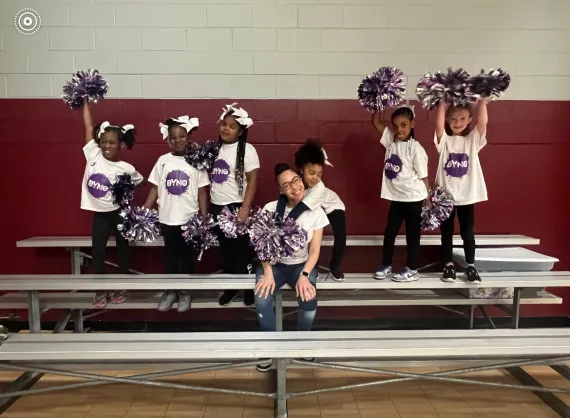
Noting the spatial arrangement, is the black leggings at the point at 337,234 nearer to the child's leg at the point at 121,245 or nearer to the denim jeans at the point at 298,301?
the denim jeans at the point at 298,301

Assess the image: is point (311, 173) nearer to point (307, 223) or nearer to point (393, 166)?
point (307, 223)

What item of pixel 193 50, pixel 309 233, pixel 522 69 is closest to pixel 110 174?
pixel 193 50

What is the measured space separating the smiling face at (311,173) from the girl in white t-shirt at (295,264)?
100 mm

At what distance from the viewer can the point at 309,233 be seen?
275 centimetres

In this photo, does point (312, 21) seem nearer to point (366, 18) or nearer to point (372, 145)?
point (366, 18)

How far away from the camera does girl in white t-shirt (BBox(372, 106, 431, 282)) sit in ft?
9.59

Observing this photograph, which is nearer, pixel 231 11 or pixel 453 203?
pixel 453 203

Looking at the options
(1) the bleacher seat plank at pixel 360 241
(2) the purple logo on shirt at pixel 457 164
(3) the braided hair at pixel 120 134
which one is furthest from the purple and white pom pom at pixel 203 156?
(2) the purple logo on shirt at pixel 457 164

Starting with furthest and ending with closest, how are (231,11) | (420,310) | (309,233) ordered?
(420,310) < (231,11) < (309,233)

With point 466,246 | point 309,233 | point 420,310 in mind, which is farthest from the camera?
point 420,310

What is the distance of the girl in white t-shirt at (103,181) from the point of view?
308cm

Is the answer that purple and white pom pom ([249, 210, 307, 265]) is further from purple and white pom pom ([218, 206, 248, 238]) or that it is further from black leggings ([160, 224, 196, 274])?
black leggings ([160, 224, 196, 274])

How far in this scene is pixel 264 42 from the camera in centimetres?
343

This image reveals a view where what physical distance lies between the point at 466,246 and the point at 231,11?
2.33 meters
